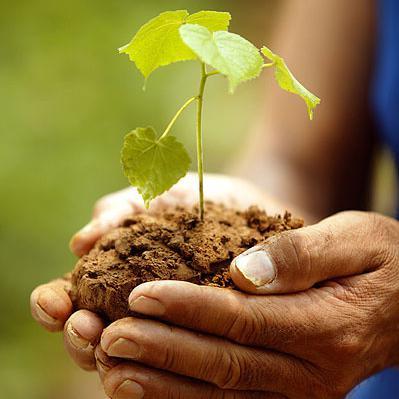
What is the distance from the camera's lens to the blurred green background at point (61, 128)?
246 centimetres

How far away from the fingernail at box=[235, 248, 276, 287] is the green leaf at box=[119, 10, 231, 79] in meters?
0.31

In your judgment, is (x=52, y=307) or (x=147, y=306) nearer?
(x=147, y=306)

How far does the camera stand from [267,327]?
833 mm

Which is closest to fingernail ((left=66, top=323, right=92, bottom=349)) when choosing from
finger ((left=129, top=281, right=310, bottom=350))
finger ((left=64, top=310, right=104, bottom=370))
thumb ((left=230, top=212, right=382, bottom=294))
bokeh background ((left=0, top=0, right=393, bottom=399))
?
finger ((left=64, top=310, right=104, bottom=370))

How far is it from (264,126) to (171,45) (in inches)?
36.5

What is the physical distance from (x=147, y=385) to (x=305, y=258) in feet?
0.87

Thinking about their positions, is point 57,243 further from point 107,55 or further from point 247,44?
point 247,44

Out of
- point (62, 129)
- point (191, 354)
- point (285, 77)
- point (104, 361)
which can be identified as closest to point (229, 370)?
point (191, 354)

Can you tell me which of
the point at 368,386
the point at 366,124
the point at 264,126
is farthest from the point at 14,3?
the point at 368,386

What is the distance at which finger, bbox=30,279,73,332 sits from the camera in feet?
3.07

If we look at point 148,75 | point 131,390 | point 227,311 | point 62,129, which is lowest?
point 131,390

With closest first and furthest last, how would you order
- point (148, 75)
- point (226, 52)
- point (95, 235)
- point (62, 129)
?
1. point (226, 52)
2. point (148, 75)
3. point (95, 235)
4. point (62, 129)

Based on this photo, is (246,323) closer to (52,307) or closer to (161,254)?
(161,254)

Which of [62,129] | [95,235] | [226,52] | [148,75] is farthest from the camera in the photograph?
[62,129]
